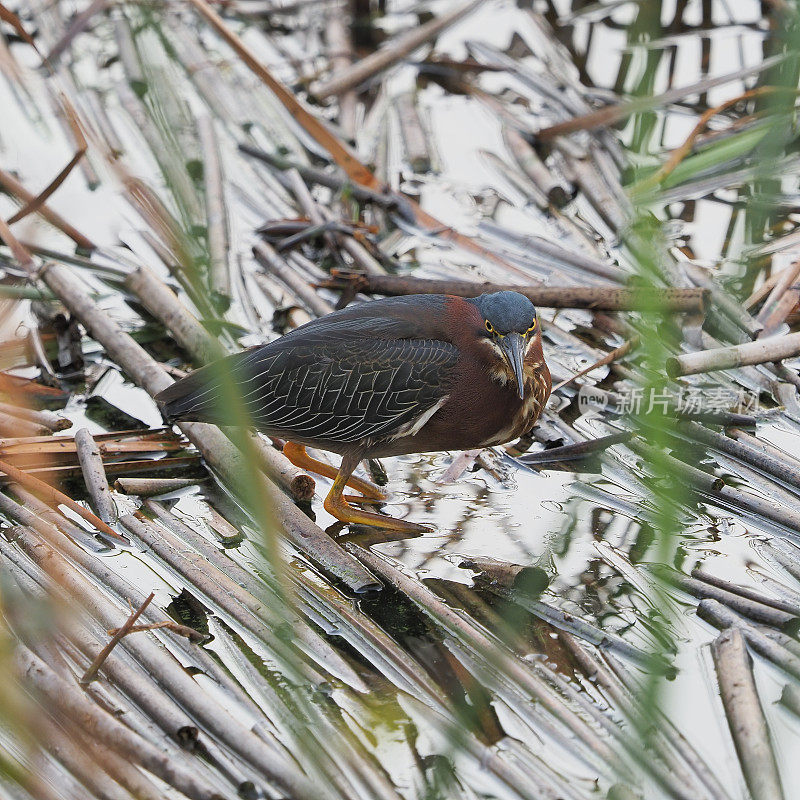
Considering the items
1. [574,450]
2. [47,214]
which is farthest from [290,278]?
[574,450]

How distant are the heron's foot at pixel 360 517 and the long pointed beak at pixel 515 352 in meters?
0.70

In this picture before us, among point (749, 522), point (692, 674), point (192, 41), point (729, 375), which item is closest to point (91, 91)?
point (192, 41)

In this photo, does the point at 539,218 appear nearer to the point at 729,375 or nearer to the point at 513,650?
the point at 729,375

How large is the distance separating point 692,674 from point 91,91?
6293mm

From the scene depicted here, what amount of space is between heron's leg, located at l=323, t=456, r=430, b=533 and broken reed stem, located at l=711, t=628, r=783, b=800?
1.37 m

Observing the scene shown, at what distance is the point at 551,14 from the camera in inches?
343

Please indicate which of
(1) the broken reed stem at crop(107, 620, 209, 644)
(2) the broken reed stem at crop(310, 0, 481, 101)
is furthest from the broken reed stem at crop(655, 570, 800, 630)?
(2) the broken reed stem at crop(310, 0, 481, 101)

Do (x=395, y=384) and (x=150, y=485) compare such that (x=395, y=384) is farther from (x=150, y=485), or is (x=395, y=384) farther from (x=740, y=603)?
(x=740, y=603)

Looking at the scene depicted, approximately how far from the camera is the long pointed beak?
411cm

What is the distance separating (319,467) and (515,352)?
1.16 m

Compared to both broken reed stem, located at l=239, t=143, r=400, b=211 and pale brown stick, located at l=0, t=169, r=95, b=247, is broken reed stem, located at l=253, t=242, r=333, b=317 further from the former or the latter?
pale brown stick, located at l=0, t=169, r=95, b=247

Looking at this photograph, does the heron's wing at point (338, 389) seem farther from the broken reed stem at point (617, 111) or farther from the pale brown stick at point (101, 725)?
the broken reed stem at point (617, 111)

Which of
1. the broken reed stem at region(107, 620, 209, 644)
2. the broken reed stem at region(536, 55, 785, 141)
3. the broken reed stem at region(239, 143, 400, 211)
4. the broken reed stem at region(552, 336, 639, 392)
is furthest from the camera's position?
the broken reed stem at region(536, 55, 785, 141)

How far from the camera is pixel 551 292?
529cm
